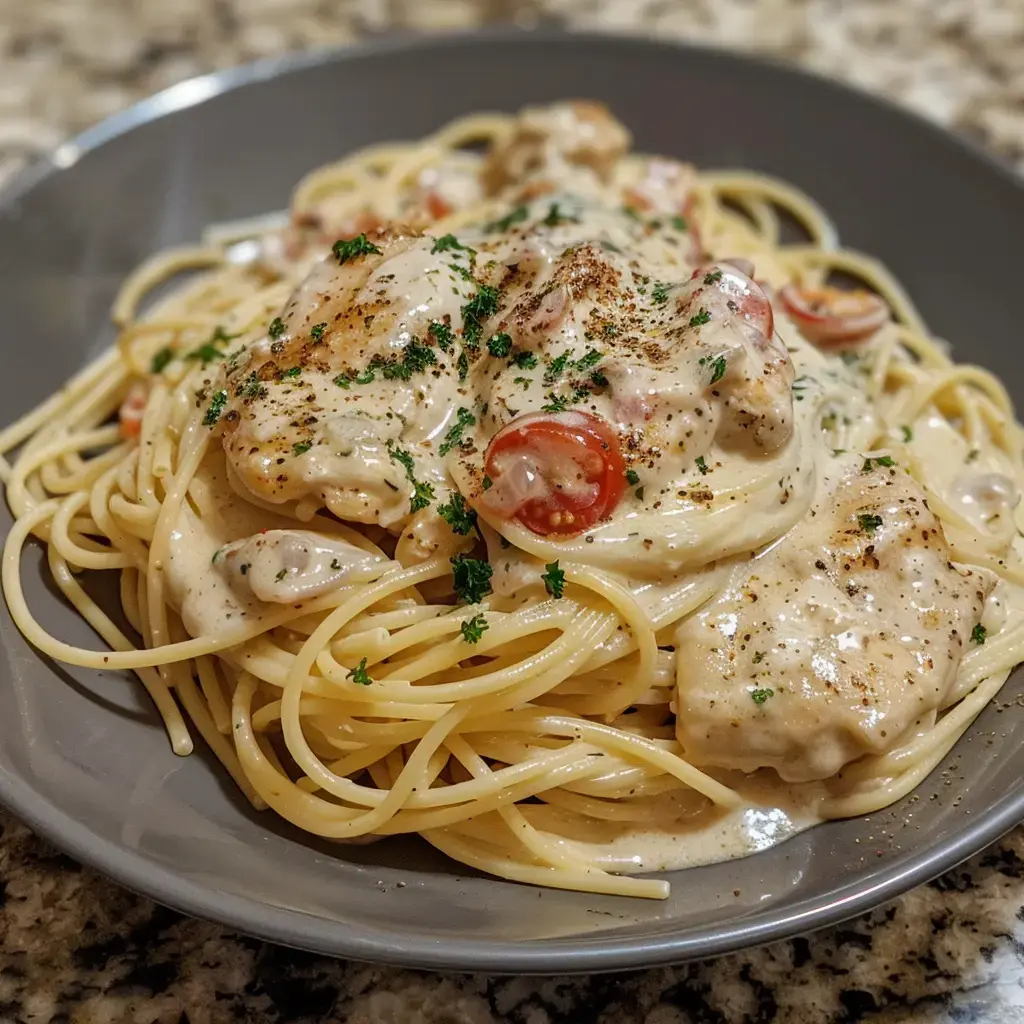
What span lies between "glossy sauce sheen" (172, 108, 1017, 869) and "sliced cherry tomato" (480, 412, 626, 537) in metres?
0.05

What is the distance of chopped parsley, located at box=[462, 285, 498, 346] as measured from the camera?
10.0 ft

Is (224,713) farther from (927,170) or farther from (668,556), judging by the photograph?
(927,170)

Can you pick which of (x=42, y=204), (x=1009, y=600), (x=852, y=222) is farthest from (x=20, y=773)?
(x=852, y=222)

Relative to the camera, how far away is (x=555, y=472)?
104 inches

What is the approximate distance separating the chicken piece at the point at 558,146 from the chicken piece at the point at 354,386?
3.97ft

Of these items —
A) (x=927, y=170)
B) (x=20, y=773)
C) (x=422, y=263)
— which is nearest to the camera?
(x=20, y=773)

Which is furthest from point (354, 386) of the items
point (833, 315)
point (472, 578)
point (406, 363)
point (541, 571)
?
point (833, 315)

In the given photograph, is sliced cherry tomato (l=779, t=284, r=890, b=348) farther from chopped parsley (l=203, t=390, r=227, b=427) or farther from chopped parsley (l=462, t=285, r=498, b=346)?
chopped parsley (l=203, t=390, r=227, b=427)

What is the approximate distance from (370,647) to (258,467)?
1.85 ft

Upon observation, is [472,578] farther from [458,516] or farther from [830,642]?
[830,642]

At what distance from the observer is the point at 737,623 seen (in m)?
2.73

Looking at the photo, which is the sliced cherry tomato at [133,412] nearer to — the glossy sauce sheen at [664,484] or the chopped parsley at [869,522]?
the glossy sauce sheen at [664,484]

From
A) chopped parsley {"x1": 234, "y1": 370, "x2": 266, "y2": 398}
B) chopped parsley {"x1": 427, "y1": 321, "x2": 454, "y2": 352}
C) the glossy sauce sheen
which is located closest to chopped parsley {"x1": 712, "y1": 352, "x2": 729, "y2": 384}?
the glossy sauce sheen

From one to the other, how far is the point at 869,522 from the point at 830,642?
40cm
